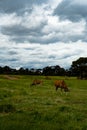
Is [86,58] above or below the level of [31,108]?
above

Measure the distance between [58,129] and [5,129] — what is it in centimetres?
219

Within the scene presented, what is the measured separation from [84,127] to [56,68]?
131103 mm

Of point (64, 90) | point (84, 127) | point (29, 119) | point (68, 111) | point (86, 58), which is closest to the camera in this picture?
point (84, 127)

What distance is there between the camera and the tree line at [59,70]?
129 meters

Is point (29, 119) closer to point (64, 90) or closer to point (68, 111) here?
point (68, 111)

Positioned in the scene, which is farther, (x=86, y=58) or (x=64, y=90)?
(x=86, y=58)

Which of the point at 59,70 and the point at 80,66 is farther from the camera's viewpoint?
the point at 59,70

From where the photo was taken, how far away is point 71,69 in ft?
442

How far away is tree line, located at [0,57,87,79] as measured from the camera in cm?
12862

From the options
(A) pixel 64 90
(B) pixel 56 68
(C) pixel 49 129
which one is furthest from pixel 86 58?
(C) pixel 49 129

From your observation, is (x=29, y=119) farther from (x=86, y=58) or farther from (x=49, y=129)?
(x=86, y=58)

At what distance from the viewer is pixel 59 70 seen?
14888cm

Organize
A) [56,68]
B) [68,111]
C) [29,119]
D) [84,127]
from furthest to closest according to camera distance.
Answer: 1. [56,68]
2. [68,111]
3. [29,119]
4. [84,127]

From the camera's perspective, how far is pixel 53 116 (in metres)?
20.0
